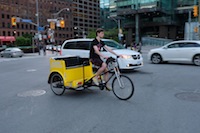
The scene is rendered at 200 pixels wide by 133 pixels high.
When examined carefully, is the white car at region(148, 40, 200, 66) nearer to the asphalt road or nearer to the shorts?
the asphalt road

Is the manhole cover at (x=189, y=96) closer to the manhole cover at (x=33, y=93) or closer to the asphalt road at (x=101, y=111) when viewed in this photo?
the asphalt road at (x=101, y=111)

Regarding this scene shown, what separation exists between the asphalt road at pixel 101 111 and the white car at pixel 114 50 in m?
3.26

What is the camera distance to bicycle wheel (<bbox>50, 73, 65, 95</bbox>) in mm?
6930

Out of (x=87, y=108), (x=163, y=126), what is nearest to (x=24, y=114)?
(x=87, y=108)

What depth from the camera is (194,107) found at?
A: 543 centimetres

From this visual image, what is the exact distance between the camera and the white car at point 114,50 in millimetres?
10938

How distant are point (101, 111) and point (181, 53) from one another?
409 inches

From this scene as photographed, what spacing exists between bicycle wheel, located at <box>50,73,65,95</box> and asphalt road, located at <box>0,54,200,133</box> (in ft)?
0.59

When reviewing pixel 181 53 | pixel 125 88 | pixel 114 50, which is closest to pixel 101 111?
pixel 125 88

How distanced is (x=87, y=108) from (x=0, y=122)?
6.45 ft

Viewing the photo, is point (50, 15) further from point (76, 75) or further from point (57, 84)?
point (76, 75)

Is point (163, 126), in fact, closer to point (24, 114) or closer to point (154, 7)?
point (24, 114)

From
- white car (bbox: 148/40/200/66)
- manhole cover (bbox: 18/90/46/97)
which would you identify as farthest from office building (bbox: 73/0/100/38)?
manhole cover (bbox: 18/90/46/97)

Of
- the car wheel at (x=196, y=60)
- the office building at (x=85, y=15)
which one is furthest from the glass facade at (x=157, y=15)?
the office building at (x=85, y=15)
